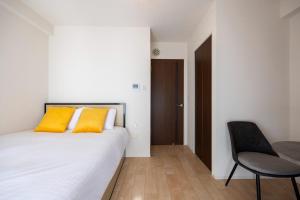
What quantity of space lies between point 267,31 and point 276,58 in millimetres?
405

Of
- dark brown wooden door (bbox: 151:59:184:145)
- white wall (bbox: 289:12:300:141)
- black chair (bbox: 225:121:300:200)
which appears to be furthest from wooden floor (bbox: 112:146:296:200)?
dark brown wooden door (bbox: 151:59:184:145)

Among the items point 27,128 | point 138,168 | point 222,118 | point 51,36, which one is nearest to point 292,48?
point 222,118

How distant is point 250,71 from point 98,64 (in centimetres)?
256

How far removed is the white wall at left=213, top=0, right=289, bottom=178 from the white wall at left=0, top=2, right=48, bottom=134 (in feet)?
9.57

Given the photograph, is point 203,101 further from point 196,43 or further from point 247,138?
point 196,43

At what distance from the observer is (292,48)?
2.26 meters

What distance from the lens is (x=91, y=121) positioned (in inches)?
96.7

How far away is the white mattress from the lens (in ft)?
2.80

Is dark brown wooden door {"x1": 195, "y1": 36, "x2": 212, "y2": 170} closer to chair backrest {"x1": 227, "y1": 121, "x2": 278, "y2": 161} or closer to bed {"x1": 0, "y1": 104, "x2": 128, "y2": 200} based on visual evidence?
chair backrest {"x1": 227, "y1": 121, "x2": 278, "y2": 161}

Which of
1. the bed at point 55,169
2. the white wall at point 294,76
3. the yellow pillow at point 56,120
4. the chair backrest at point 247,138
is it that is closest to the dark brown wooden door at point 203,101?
the chair backrest at point 247,138

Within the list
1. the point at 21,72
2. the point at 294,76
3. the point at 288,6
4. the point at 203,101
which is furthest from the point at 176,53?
the point at 21,72

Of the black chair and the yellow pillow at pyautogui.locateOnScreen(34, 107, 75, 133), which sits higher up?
the yellow pillow at pyautogui.locateOnScreen(34, 107, 75, 133)

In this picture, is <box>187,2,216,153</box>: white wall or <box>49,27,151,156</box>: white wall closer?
<box>187,2,216,153</box>: white wall

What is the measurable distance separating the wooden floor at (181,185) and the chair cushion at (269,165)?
0.46m
